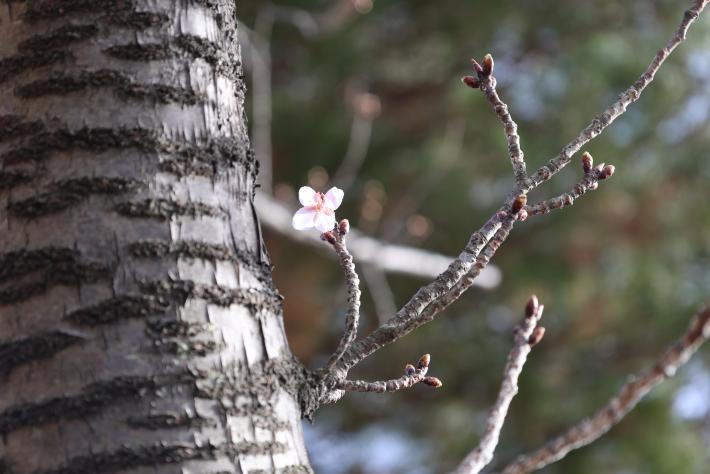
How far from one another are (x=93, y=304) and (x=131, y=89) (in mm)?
159

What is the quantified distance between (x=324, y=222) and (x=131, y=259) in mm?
274

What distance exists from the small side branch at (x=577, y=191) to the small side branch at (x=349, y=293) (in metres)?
0.15

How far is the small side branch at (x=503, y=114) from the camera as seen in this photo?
2.56 ft

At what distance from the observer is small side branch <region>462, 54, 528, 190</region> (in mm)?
781

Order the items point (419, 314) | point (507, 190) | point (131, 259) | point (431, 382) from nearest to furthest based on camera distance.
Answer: point (131, 259) → point (419, 314) → point (431, 382) → point (507, 190)

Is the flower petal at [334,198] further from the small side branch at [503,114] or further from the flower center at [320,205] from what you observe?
the small side branch at [503,114]

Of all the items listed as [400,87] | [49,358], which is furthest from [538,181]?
[400,87]

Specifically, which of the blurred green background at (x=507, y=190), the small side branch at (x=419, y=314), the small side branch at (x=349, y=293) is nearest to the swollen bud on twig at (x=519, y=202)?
the small side branch at (x=419, y=314)

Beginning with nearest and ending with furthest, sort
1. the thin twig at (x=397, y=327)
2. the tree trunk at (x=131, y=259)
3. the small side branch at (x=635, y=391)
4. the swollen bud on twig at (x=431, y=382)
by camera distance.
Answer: the tree trunk at (x=131, y=259) → the thin twig at (x=397, y=327) → the swollen bud on twig at (x=431, y=382) → the small side branch at (x=635, y=391)

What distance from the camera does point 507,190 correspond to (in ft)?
13.3

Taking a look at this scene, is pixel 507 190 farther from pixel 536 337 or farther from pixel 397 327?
pixel 397 327

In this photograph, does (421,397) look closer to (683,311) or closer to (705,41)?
(683,311)

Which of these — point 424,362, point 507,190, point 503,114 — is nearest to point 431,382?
point 424,362

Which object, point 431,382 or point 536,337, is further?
point 536,337
